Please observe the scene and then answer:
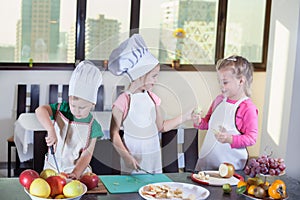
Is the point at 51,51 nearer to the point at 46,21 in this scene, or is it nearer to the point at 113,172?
the point at 46,21

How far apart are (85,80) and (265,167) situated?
0.73m

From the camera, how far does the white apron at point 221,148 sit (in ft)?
6.59

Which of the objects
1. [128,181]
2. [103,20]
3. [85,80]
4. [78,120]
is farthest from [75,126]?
[103,20]

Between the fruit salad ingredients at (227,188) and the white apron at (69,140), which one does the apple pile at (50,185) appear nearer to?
the white apron at (69,140)

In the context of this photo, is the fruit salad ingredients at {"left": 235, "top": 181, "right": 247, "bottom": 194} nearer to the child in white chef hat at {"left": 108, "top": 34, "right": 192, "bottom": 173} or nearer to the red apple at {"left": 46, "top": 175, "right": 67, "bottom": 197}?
the child in white chef hat at {"left": 108, "top": 34, "right": 192, "bottom": 173}

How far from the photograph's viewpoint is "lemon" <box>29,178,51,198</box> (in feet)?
4.63

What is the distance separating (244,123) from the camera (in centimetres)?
201

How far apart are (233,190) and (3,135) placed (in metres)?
2.56

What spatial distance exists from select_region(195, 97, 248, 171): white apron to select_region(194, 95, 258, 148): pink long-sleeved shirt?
0.02m

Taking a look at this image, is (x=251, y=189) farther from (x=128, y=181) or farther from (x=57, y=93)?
(x=57, y=93)

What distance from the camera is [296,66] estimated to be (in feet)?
10.1

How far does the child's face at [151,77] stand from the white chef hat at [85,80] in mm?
190

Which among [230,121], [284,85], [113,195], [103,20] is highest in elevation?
[103,20]

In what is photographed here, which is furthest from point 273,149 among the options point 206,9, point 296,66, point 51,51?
point 51,51
